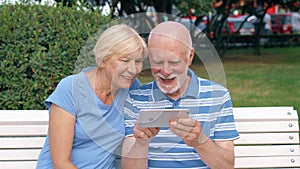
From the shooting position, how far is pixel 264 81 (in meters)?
12.9

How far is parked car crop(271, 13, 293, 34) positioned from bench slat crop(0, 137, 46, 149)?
101 ft

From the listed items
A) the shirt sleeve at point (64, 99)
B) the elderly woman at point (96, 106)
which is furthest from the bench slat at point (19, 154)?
the shirt sleeve at point (64, 99)

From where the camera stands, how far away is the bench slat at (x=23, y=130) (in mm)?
3611

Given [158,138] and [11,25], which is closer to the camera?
[158,138]

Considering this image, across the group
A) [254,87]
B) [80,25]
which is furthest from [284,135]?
[254,87]

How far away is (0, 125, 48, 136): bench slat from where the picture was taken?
11.8 feet

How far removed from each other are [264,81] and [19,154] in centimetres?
980

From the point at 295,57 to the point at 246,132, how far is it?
17436 millimetres

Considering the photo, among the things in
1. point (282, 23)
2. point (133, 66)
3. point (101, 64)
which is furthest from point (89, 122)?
point (282, 23)

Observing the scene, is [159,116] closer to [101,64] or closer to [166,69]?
[166,69]

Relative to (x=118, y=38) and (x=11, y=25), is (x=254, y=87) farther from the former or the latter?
(x=118, y=38)

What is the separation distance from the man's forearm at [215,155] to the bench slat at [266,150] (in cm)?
73

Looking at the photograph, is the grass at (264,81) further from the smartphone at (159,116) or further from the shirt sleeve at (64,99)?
the smartphone at (159,116)

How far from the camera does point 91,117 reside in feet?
9.89
